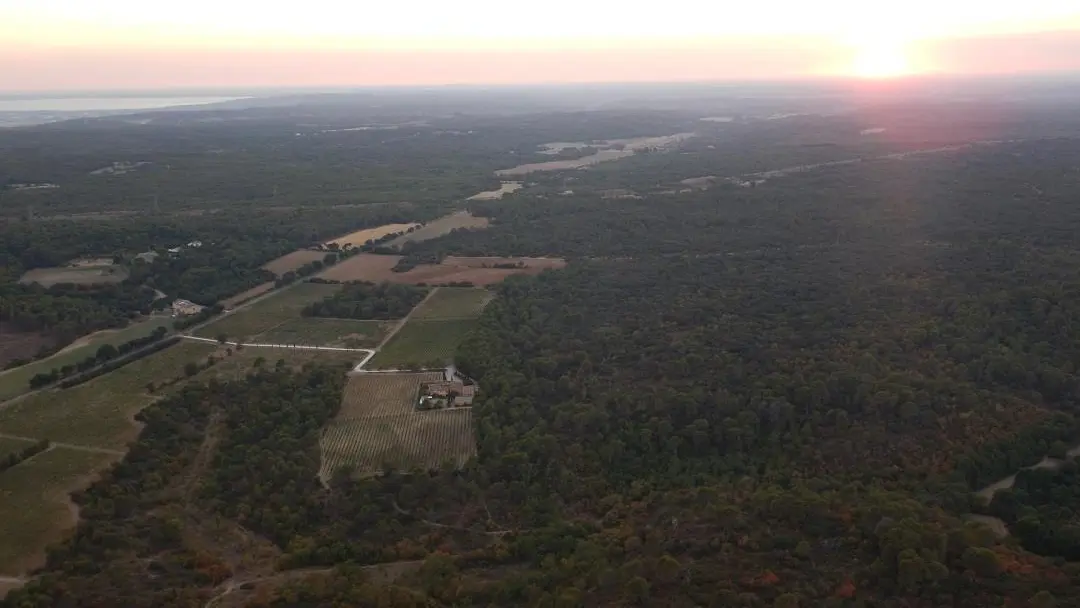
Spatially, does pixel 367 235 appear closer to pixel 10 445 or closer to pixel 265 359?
pixel 265 359

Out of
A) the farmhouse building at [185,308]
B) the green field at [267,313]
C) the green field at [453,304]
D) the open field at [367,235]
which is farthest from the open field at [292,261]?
the green field at [453,304]

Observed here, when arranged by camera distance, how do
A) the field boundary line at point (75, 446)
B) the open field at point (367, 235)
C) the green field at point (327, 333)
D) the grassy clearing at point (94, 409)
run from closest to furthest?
the field boundary line at point (75, 446)
the grassy clearing at point (94, 409)
the green field at point (327, 333)
the open field at point (367, 235)

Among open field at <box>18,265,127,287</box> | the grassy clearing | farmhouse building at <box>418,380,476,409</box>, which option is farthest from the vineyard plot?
open field at <box>18,265,127,287</box>

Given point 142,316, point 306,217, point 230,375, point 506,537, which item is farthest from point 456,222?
point 506,537

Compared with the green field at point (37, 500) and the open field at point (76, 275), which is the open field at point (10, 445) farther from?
the open field at point (76, 275)

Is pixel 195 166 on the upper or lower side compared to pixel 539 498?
upper

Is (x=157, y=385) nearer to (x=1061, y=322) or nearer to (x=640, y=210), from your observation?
(x=1061, y=322)
